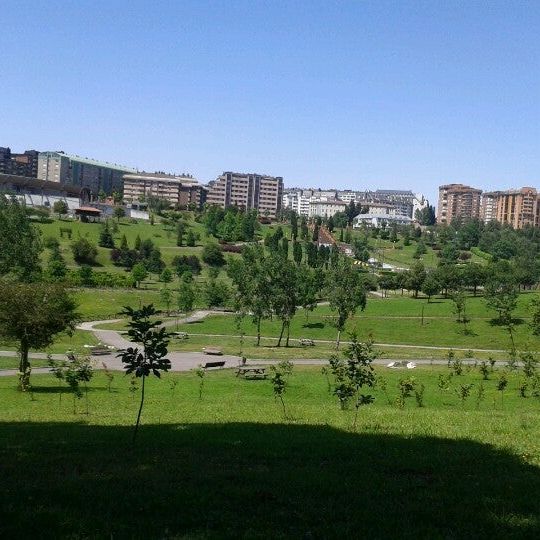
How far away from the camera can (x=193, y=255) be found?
118750 mm

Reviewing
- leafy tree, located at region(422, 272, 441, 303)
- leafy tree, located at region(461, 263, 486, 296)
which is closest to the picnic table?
leafy tree, located at region(422, 272, 441, 303)

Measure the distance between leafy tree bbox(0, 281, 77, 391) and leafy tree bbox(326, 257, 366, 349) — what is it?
106 ft

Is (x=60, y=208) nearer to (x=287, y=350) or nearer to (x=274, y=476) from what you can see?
(x=287, y=350)

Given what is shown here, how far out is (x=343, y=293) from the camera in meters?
62.8

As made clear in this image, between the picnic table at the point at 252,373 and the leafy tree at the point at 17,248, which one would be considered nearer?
the picnic table at the point at 252,373

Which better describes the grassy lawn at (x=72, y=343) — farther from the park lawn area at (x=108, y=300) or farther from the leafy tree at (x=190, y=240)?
the leafy tree at (x=190, y=240)

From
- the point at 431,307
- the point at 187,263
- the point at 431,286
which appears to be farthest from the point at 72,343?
the point at 187,263

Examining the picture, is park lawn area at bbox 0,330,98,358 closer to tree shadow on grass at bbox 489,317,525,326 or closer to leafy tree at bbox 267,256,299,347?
leafy tree at bbox 267,256,299,347

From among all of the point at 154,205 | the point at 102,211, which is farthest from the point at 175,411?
the point at 154,205

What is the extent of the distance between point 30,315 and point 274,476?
76.0 feet

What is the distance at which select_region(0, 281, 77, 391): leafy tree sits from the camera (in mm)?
29375

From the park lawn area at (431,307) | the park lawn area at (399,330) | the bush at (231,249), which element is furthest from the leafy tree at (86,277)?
the bush at (231,249)

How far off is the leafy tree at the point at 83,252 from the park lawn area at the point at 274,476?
91.3 meters

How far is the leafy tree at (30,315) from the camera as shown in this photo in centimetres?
2938
